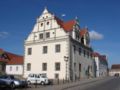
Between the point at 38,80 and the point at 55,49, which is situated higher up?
the point at 55,49

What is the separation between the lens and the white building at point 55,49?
173ft

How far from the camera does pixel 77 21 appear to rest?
5884 cm

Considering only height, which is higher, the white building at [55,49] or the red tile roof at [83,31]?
the red tile roof at [83,31]

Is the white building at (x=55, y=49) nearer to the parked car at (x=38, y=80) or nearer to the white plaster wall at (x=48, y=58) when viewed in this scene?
the white plaster wall at (x=48, y=58)

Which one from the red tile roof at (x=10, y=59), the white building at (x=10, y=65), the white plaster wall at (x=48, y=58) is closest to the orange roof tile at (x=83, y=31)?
the white plaster wall at (x=48, y=58)

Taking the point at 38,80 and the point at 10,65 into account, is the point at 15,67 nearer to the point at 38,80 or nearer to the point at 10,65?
the point at 10,65

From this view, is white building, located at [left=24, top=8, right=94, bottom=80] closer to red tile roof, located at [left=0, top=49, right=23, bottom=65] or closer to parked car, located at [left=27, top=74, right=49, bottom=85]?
parked car, located at [left=27, top=74, right=49, bottom=85]

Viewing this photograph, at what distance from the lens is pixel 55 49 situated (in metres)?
54.4

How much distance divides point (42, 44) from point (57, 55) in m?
5.43

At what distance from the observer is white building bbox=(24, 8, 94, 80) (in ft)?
173

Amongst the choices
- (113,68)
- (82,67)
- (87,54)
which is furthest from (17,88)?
(113,68)

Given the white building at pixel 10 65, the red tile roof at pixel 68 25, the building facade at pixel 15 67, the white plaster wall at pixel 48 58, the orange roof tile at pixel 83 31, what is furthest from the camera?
the building facade at pixel 15 67

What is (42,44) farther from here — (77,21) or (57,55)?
(77,21)

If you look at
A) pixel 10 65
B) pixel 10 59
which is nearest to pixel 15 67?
pixel 10 65
